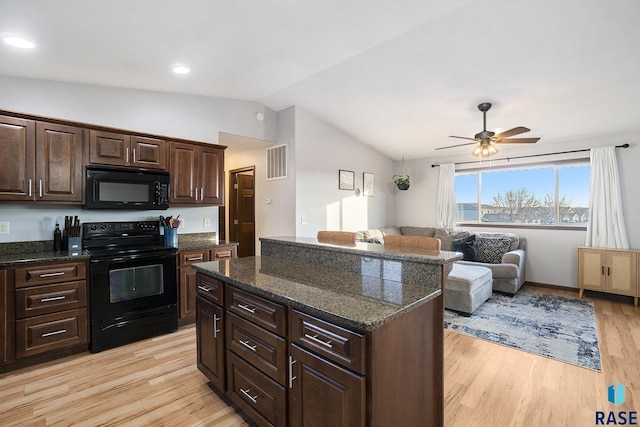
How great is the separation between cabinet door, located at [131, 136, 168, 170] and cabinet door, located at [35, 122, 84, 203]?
1.46 feet

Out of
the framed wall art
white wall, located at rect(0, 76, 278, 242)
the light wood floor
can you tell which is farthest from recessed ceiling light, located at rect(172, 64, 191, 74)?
the framed wall art

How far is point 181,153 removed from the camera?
3.58m

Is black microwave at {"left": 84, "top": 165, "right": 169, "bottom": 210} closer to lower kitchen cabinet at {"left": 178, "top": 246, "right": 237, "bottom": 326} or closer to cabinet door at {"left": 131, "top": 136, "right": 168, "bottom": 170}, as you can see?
cabinet door at {"left": 131, "top": 136, "right": 168, "bottom": 170}

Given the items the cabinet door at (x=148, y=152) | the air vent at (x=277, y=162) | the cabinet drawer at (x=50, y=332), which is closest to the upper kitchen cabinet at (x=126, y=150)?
the cabinet door at (x=148, y=152)

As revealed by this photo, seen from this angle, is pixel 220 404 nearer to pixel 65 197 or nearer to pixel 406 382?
pixel 406 382

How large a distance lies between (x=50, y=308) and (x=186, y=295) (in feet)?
3.68

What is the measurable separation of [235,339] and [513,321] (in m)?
3.25

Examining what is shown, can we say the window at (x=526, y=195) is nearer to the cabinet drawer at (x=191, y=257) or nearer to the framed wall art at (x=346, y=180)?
the framed wall art at (x=346, y=180)

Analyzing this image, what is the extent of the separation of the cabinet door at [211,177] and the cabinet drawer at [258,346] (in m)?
2.21

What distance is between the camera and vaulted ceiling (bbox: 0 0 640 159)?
2.17 meters

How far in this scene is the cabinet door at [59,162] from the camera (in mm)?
2723

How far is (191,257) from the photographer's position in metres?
3.40

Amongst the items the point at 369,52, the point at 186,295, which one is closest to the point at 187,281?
the point at 186,295

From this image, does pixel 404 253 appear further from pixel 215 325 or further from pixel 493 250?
pixel 493 250
